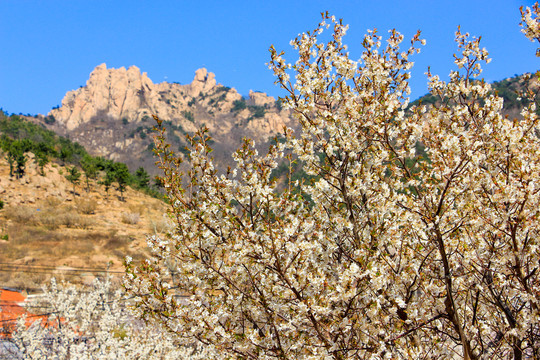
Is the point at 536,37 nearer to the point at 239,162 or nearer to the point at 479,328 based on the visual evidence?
the point at 479,328

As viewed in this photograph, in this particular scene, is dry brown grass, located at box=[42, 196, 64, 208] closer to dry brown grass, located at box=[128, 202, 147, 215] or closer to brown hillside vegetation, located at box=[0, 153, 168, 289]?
brown hillside vegetation, located at box=[0, 153, 168, 289]

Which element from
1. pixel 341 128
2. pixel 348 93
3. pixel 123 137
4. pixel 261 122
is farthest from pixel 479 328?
pixel 261 122

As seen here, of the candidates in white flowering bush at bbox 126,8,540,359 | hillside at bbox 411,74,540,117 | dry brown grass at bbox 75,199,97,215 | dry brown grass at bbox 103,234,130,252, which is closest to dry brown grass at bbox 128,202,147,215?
dry brown grass at bbox 75,199,97,215

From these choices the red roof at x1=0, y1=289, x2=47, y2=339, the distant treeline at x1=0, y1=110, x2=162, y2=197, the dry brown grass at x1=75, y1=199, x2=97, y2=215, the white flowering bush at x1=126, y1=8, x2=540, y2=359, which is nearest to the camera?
the white flowering bush at x1=126, y1=8, x2=540, y2=359

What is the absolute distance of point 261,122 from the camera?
197 metres

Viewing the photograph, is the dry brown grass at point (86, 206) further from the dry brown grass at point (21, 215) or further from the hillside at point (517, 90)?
the hillside at point (517, 90)

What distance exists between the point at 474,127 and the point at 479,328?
2324 mm

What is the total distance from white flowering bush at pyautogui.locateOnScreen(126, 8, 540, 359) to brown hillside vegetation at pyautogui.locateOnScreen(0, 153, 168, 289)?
73.9 ft

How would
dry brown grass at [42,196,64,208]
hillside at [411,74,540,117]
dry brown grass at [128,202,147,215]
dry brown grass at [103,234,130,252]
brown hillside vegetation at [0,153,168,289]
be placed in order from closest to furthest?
hillside at [411,74,540,117] → brown hillside vegetation at [0,153,168,289] → dry brown grass at [103,234,130,252] → dry brown grass at [42,196,64,208] → dry brown grass at [128,202,147,215]

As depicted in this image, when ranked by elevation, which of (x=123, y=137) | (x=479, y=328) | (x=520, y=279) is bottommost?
(x=479, y=328)

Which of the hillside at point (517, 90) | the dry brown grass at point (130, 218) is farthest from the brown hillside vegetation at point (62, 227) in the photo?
the hillside at point (517, 90)

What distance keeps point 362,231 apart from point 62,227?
147 feet

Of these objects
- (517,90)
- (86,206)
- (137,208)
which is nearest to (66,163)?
(86,206)

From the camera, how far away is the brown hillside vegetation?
98.2 feet
